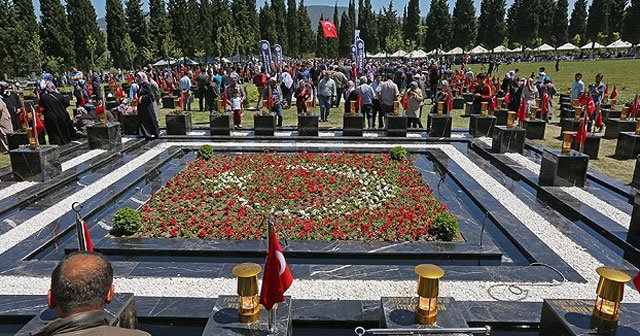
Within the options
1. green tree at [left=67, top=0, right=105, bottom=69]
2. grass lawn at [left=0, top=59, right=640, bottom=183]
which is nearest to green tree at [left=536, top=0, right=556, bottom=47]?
grass lawn at [left=0, top=59, right=640, bottom=183]

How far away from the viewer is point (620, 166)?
1057cm

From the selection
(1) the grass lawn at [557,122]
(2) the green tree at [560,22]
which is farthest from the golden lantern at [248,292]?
(2) the green tree at [560,22]

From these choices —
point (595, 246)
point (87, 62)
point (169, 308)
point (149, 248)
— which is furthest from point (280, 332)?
point (87, 62)

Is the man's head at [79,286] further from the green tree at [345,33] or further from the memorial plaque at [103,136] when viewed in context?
the green tree at [345,33]

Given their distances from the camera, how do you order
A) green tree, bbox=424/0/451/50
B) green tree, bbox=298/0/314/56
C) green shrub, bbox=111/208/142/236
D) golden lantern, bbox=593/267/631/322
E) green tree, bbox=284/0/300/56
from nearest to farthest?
golden lantern, bbox=593/267/631/322 < green shrub, bbox=111/208/142/236 < green tree, bbox=424/0/451/50 < green tree, bbox=284/0/300/56 < green tree, bbox=298/0/314/56

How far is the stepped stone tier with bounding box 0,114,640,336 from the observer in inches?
173

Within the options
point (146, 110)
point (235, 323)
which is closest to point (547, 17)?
point (146, 110)

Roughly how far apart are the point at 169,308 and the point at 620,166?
10.8 meters

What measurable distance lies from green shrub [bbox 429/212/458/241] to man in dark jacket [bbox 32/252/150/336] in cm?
496

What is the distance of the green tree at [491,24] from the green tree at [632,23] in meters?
16.3

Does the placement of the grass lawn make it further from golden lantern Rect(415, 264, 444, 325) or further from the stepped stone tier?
golden lantern Rect(415, 264, 444, 325)

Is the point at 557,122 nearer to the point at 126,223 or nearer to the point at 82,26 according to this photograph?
the point at 126,223

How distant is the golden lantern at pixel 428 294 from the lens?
11.4ft

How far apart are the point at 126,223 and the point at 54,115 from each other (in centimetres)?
730
